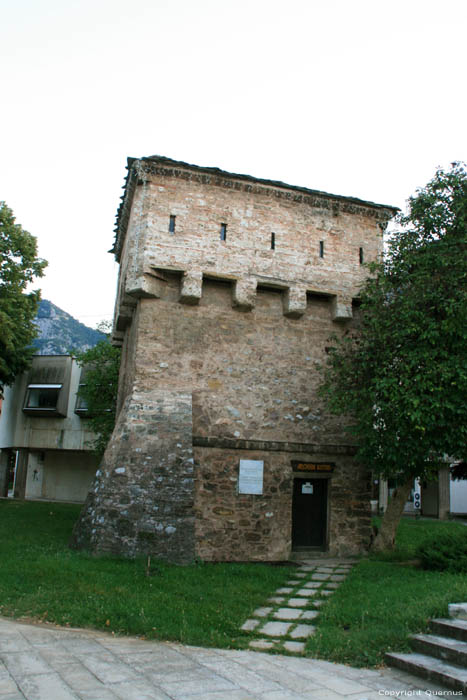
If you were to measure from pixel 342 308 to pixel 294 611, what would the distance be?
779 centimetres

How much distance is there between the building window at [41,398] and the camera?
29109 mm

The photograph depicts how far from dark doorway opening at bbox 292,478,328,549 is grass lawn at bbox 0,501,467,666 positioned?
2.01 m

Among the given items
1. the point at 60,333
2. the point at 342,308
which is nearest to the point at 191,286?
the point at 342,308

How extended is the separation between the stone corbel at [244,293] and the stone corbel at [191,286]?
867 mm

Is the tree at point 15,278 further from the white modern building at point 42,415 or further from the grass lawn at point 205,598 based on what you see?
the grass lawn at point 205,598

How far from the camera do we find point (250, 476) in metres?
12.0

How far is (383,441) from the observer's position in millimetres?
11133

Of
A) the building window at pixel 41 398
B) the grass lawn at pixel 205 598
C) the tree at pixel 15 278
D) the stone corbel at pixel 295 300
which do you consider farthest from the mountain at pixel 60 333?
the grass lawn at pixel 205 598

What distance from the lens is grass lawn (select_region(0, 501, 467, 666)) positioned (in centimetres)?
611

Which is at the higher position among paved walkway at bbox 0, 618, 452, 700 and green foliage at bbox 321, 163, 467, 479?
green foliage at bbox 321, 163, 467, 479

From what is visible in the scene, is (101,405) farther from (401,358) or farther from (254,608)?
(254,608)

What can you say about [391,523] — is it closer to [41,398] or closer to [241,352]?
[241,352]

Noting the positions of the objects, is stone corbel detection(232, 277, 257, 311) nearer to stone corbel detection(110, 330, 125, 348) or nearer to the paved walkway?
stone corbel detection(110, 330, 125, 348)

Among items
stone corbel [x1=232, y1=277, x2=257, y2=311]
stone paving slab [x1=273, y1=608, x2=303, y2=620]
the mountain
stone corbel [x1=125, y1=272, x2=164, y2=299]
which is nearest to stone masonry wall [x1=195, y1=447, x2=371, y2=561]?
stone corbel [x1=232, y1=277, x2=257, y2=311]
